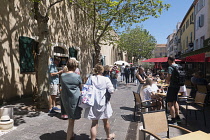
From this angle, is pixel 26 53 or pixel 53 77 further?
pixel 26 53

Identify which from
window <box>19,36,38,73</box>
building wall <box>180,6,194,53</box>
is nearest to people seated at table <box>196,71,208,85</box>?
window <box>19,36,38,73</box>

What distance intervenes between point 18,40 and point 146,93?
5.63 metres

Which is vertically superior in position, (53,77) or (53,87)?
(53,77)

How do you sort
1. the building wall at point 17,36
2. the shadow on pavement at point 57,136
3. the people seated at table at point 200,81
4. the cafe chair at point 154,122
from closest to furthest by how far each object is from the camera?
the cafe chair at point 154,122 < the shadow on pavement at point 57,136 < the building wall at point 17,36 < the people seated at table at point 200,81

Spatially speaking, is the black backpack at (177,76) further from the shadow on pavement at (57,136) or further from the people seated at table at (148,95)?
the shadow on pavement at (57,136)

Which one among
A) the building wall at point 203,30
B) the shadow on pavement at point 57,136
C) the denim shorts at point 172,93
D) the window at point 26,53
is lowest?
the shadow on pavement at point 57,136

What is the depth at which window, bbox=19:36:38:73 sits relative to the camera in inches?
309

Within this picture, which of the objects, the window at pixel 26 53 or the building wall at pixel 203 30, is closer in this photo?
the window at pixel 26 53

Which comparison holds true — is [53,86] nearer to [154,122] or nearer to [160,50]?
[154,122]

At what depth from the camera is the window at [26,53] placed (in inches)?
309

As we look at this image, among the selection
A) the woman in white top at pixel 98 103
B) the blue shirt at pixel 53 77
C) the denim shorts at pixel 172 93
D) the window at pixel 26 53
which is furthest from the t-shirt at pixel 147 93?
the window at pixel 26 53

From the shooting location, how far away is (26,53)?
319 inches

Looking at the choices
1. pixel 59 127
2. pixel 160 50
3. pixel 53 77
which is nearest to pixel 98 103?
pixel 59 127

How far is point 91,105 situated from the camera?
3303 millimetres
